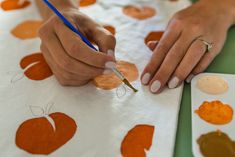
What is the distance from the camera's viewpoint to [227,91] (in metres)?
0.54

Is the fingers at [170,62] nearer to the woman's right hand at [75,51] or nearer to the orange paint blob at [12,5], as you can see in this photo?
the woman's right hand at [75,51]

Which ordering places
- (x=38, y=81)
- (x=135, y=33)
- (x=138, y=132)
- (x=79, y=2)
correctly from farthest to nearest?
(x=79, y=2) → (x=135, y=33) → (x=38, y=81) → (x=138, y=132)

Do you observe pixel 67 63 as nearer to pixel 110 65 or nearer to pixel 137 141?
pixel 110 65

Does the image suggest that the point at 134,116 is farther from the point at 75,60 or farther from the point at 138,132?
the point at 75,60

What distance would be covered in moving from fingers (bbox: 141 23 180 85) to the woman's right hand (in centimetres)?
8

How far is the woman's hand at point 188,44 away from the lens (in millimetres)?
576

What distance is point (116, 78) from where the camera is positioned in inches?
23.4

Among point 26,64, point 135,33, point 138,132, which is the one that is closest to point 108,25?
point 135,33

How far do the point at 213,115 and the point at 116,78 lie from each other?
0.19m

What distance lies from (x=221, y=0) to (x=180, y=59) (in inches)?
7.8

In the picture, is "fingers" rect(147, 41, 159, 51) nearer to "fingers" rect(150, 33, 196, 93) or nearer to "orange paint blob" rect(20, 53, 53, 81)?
"fingers" rect(150, 33, 196, 93)

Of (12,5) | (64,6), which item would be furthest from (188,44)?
(12,5)

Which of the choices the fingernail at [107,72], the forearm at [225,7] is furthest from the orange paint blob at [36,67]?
the forearm at [225,7]

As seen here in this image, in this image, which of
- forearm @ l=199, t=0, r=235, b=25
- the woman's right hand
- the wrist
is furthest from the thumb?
forearm @ l=199, t=0, r=235, b=25
